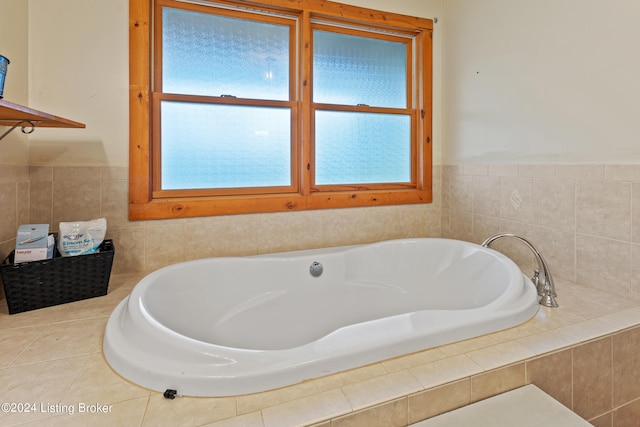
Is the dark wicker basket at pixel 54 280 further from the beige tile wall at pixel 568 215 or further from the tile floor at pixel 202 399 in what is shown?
the beige tile wall at pixel 568 215

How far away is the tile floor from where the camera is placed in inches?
27.2

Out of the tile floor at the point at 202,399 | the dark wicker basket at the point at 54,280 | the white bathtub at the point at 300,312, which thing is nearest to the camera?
the tile floor at the point at 202,399

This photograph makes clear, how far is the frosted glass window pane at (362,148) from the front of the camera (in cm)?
211

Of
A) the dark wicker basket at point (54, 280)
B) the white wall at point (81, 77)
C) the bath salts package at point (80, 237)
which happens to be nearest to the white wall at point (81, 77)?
the white wall at point (81, 77)

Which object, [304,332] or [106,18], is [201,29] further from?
[304,332]

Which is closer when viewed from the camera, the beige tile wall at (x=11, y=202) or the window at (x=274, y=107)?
the beige tile wall at (x=11, y=202)

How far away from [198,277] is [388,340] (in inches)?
39.2

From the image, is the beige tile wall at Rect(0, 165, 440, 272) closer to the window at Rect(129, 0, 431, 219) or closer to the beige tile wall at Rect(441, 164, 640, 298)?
the window at Rect(129, 0, 431, 219)

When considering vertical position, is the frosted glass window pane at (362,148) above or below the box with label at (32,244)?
above

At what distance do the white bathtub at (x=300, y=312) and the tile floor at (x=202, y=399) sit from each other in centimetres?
3

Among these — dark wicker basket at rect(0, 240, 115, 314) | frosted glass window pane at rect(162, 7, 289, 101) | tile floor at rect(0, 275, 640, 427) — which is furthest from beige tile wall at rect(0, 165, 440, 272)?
frosted glass window pane at rect(162, 7, 289, 101)

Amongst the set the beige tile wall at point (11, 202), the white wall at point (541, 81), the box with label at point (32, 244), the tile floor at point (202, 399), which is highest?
the white wall at point (541, 81)

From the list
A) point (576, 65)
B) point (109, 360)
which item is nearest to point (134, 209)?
point (109, 360)

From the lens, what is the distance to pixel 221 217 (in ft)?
5.94
